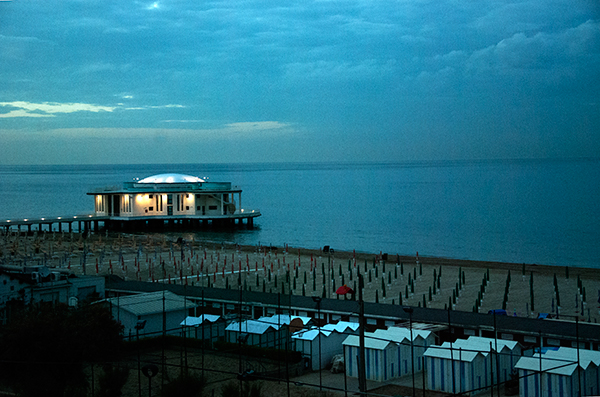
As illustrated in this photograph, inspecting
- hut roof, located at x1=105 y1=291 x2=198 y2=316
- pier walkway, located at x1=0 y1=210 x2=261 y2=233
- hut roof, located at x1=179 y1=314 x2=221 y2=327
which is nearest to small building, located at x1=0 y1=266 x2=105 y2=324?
hut roof, located at x1=105 y1=291 x2=198 y2=316

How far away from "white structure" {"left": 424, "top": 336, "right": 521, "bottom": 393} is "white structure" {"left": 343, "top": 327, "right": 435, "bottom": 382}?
2.35ft

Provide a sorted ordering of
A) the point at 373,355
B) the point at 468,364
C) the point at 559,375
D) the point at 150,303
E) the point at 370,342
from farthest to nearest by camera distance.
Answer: the point at 150,303, the point at 370,342, the point at 373,355, the point at 468,364, the point at 559,375

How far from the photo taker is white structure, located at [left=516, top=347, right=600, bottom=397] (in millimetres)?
15555

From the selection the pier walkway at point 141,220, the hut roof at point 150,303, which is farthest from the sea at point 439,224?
the hut roof at point 150,303

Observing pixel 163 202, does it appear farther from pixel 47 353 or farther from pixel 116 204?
pixel 47 353

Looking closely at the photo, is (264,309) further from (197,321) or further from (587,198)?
(587,198)

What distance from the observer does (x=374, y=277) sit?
3566 centimetres

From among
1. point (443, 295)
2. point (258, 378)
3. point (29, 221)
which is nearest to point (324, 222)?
point (29, 221)

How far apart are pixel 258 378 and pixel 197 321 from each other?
15.9 feet

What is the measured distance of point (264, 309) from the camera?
77.7ft

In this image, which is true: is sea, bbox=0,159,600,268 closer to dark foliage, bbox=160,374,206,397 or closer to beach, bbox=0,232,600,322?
beach, bbox=0,232,600,322

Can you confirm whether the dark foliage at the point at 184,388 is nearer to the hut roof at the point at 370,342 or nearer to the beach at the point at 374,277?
the hut roof at the point at 370,342

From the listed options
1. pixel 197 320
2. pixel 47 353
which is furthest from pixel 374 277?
pixel 47 353

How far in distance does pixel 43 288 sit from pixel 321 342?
9.03 metres
